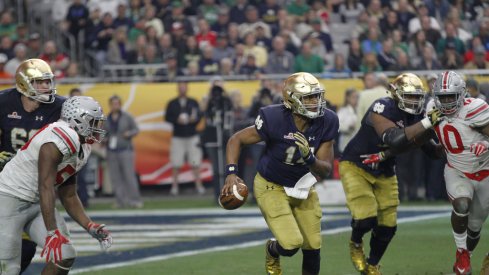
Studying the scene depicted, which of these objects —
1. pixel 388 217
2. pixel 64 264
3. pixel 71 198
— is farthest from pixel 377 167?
pixel 64 264

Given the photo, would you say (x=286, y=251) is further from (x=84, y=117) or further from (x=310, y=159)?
(x=84, y=117)

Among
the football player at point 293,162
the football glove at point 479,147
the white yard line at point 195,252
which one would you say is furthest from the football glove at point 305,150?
the white yard line at point 195,252

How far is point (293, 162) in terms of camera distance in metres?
8.14

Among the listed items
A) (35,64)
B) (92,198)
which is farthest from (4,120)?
(92,198)

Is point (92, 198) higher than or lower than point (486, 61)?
lower

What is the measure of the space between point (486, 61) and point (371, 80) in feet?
8.72

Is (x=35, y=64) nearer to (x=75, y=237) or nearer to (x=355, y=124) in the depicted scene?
(x=75, y=237)

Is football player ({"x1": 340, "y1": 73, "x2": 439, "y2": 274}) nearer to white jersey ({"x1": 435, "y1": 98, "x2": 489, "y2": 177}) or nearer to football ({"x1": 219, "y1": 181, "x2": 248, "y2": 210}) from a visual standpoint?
white jersey ({"x1": 435, "y1": 98, "x2": 489, "y2": 177})

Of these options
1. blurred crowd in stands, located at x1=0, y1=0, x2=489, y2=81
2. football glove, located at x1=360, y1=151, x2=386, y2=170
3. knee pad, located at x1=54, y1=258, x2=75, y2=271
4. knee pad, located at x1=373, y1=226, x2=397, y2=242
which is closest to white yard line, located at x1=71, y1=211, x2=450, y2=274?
knee pad, located at x1=373, y1=226, x2=397, y2=242

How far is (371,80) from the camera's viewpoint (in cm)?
1447

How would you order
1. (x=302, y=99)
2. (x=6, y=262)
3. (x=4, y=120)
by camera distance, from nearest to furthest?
(x=6, y=262) < (x=302, y=99) < (x=4, y=120)

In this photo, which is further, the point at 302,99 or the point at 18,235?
the point at 302,99

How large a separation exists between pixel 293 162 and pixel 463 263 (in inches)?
60.1

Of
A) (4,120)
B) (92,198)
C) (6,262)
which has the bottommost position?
(92,198)
